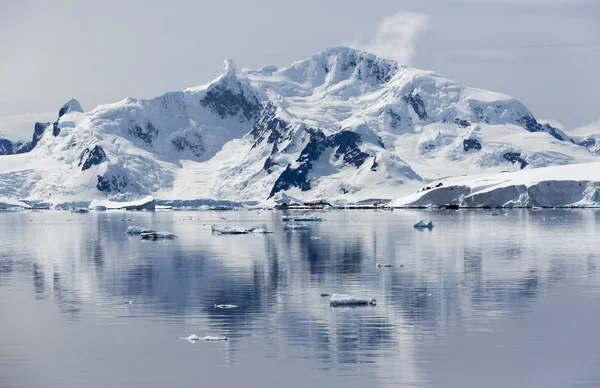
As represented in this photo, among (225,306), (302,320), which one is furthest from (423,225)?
(302,320)

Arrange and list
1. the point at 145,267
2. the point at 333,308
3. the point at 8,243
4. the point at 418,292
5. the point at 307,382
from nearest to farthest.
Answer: the point at 307,382 → the point at 333,308 → the point at 418,292 → the point at 145,267 → the point at 8,243

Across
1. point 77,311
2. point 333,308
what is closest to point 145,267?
point 77,311

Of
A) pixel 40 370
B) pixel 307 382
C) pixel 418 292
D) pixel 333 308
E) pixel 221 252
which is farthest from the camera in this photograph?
pixel 221 252

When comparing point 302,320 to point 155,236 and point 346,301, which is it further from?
point 155,236

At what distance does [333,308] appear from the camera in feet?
149

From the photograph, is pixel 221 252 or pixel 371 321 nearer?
pixel 371 321

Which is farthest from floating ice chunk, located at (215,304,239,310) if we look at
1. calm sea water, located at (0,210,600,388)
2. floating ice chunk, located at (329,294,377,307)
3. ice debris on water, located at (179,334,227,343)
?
ice debris on water, located at (179,334,227,343)

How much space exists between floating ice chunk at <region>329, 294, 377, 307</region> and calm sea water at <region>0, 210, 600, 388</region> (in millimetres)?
657

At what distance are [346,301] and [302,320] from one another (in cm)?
416

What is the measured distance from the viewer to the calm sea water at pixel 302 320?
32.4 m

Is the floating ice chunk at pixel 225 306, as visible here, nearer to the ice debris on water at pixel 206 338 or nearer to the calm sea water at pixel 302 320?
the calm sea water at pixel 302 320

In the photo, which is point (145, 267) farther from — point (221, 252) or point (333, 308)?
point (333, 308)

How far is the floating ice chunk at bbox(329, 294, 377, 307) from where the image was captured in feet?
150

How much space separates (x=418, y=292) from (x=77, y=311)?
1771cm
